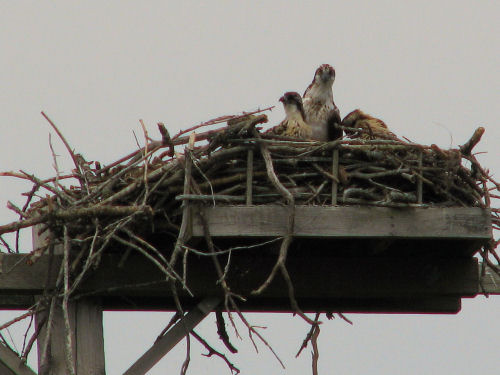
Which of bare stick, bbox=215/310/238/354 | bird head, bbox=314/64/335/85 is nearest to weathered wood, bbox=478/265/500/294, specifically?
bare stick, bbox=215/310/238/354

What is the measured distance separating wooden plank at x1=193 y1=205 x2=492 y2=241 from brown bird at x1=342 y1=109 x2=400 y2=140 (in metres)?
1.37

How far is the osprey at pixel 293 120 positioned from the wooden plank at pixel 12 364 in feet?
9.05

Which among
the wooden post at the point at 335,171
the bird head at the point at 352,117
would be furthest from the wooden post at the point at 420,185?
the bird head at the point at 352,117

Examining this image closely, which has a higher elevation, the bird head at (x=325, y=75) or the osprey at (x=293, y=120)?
the bird head at (x=325, y=75)

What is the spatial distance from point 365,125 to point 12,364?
9.96 ft

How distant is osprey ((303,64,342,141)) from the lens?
7609 millimetres

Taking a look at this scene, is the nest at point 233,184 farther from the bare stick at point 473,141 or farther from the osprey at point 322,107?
the osprey at point 322,107

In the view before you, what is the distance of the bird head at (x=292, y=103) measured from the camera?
754 centimetres

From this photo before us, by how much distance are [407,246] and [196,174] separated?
1.19 m

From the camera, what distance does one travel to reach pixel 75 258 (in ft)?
17.5

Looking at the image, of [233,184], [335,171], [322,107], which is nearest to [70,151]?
[233,184]

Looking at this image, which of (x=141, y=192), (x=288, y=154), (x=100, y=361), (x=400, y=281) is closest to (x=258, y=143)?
(x=288, y=154)

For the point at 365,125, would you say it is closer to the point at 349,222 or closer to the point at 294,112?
the point at 294,112

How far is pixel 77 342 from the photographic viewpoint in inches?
205
